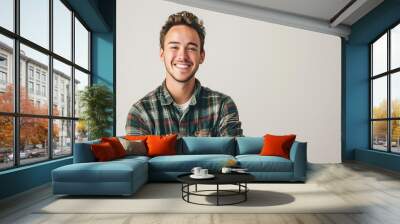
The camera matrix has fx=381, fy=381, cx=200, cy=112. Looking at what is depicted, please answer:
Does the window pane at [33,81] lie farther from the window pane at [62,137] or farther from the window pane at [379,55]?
the window pane at [379,55]

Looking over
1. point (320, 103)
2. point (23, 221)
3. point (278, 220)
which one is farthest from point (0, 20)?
point (320, 103)

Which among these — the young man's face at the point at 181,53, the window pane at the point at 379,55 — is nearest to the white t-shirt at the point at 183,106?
the young man's face at the point at 181,53

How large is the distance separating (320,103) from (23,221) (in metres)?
6.72

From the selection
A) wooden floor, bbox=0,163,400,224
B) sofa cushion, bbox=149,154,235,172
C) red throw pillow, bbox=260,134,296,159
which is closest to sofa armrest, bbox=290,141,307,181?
red throw pillow, bbox=260,134,296,159

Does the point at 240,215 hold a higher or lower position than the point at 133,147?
lower

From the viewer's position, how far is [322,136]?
28.3ft

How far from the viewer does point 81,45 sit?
318 inches

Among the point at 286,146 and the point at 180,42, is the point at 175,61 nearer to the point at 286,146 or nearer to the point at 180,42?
the point at 180,42

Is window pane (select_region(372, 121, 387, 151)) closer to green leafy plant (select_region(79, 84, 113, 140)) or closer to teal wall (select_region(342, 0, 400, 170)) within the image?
teal wall (select_region(342, 0, 400, 170))

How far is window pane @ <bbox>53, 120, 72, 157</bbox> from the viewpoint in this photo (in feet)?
21.4

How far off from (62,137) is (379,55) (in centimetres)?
715

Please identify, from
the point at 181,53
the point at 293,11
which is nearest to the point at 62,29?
the point at 181,53

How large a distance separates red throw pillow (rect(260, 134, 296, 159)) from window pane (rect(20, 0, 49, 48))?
4.04 metres

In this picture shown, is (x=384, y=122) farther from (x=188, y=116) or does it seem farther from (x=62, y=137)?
(x=62, y=137)
